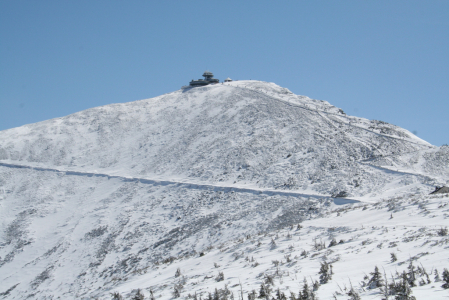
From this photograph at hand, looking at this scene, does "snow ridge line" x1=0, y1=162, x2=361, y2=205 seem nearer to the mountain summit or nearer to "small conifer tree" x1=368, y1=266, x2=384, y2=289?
the mountain summit

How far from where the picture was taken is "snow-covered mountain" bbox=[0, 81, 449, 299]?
15.2 m

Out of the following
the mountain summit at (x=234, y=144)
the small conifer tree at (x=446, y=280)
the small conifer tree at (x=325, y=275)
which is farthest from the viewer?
the mountain summit at (x=234, y=144)

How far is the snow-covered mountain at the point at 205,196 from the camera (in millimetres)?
15227

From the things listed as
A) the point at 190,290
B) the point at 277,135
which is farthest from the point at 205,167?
the point at 190,290

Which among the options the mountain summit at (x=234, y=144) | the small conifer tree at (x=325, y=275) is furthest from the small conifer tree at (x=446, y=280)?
the mountain summit at (x=234, y=144)

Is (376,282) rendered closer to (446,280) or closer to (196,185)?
(446,280)

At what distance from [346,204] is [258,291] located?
21757 mm

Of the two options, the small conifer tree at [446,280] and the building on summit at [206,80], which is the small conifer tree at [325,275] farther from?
the building on summit at [206,80]

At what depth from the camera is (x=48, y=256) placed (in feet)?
102

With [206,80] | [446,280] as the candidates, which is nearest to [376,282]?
[446,280]

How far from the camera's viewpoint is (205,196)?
120 ft

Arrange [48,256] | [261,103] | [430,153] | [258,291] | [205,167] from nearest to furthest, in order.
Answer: [258,291]
[48,256]
[430,153]
[205,167]
[261,103]

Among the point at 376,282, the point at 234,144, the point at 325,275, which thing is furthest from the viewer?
the point at 234,144

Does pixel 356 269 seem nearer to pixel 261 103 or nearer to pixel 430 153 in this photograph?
pixel 430 153
